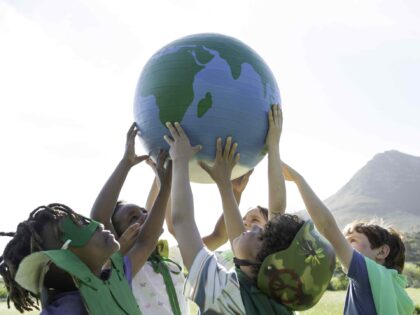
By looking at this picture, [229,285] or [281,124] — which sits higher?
[281,124]

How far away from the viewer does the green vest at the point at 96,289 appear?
271 centimetres

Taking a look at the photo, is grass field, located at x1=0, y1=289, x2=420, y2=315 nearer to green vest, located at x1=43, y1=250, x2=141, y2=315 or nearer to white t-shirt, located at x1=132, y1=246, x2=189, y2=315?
white t-shirt, located at x1=132, y1=246, x2=189, y2=315

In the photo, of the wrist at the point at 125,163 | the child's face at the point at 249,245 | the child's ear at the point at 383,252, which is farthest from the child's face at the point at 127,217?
the child's ear at the point at 383,252

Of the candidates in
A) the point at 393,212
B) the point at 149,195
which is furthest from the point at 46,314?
the point at 393,212

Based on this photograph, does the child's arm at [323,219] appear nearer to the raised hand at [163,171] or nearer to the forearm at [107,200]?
the raised hand at [163,171]

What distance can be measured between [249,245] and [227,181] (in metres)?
0.79

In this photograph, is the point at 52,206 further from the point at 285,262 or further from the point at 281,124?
the point at 281,124

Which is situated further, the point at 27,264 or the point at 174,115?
the point at 174,115

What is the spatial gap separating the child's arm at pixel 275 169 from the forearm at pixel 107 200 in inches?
42.2

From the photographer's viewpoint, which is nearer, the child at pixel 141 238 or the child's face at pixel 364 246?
the child at pixel 141 238

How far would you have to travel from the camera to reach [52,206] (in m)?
3.04

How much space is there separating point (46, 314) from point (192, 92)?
1.68m

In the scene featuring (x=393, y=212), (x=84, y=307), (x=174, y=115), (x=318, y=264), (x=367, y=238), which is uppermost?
(x=174, y=115)

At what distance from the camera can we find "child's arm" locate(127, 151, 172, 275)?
351 centimetres
